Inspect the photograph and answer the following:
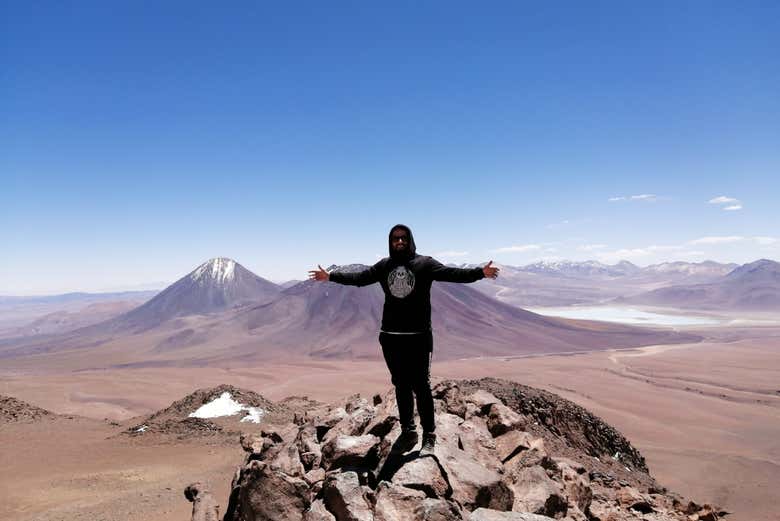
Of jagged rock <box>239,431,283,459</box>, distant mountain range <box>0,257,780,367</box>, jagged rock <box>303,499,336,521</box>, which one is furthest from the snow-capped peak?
jagged rock <box>303,499,336,521</box>

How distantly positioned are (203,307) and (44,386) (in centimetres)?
8244

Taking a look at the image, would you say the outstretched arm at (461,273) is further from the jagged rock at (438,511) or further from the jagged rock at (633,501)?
A: the jagged rock at (633,501)

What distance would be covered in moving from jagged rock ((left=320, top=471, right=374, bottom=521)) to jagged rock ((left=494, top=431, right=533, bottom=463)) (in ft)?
7.50

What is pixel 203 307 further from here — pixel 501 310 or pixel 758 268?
pixel 758 268

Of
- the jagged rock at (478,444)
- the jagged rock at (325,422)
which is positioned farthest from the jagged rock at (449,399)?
the jagged rock at (325,422)

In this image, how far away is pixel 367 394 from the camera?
3125 centimetres

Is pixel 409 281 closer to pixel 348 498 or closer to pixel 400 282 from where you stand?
pixel 400 282

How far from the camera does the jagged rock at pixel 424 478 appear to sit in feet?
12.7

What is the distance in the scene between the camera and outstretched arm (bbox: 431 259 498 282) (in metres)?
3.96

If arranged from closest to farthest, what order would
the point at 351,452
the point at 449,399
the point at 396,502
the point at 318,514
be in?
the point at 396,502, the point at 318,514, the point at 351,452, the point at 449,399

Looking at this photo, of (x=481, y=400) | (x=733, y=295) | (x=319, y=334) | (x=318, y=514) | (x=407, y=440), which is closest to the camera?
(x=318, y=514)

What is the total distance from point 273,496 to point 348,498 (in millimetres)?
1180

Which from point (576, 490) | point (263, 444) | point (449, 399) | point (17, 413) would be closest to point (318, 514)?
point (263, 444)

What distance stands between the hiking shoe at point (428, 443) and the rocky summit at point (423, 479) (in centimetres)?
4
